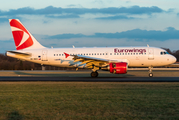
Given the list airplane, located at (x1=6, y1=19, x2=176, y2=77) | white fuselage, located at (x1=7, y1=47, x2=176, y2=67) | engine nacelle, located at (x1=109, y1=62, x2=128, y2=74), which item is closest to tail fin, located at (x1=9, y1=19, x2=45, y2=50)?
airplane, located at (x1=6, y1=19, x2=176, y2=77)

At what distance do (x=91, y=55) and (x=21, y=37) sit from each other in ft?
35.9

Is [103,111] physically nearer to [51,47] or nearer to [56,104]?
[56,104]

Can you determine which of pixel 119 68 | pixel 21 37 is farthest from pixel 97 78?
pixel 21 37

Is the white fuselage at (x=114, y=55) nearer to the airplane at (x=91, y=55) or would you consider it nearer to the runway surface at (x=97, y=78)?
the airplane at (x=91, y=55)

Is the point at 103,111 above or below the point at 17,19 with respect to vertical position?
below

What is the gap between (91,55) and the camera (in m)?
28.3

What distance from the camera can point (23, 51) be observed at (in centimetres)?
2997

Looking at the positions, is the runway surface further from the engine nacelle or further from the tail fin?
the tail fin

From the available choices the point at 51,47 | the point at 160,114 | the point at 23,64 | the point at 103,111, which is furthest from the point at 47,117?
the point at 23,64

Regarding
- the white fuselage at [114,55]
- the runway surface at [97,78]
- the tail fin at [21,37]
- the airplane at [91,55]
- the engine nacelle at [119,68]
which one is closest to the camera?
the runway surface at [97,78]

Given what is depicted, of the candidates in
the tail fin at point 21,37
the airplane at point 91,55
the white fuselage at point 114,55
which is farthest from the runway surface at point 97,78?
the tail fin at point 21,37

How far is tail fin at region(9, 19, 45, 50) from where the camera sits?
30547mm

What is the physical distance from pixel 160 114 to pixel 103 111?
7.27 feet

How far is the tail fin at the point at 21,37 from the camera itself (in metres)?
30.5
